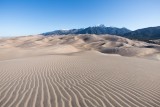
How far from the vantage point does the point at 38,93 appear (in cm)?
690

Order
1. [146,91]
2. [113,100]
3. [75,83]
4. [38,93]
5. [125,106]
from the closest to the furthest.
Answer: [125,106]
[113,100]
[38,93]
[146,91]
[75,83]

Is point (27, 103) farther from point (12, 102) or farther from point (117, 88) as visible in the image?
point (117, 88)

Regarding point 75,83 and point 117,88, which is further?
point 75,83

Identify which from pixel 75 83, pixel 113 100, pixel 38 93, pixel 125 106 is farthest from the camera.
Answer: pixel 75 83

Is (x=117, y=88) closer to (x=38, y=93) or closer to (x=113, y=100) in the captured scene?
(x=113, y=100)

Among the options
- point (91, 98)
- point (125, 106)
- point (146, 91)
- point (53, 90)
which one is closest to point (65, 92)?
point (53, 90)

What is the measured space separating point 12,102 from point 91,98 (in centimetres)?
211

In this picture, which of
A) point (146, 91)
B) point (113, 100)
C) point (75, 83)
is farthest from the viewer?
point (75, 83)

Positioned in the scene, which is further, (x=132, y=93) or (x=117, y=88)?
(x=117, y=88)

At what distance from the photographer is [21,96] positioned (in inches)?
257

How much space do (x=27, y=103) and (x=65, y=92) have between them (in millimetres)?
1466

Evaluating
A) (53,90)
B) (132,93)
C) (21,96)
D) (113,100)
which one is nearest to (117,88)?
(132,93)

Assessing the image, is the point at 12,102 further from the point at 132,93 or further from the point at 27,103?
the point at 132,93

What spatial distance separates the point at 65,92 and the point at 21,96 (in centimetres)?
132
